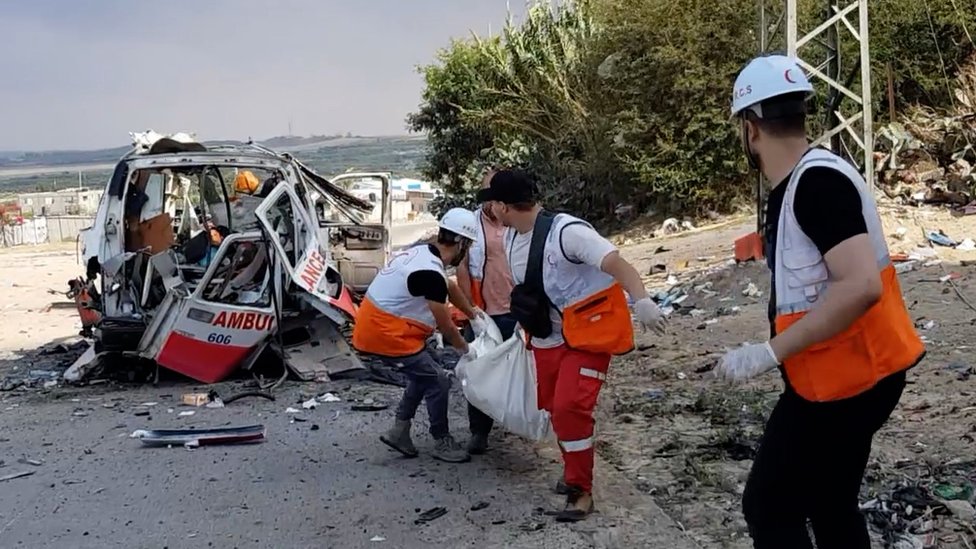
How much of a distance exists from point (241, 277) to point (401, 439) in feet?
11.6

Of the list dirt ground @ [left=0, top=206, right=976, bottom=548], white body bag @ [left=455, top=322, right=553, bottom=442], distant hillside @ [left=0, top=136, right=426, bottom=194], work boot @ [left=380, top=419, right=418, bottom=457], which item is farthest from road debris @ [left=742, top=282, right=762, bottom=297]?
distant hillside @ [left=0, top=136, right=426, bottom=194]

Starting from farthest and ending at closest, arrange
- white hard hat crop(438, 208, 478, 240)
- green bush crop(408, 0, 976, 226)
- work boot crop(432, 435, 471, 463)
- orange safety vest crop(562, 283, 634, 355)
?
green bush crop(408, 0, 976, 226), work boot crop(432, 435, 471, 463), white hard hat crop(438, 208, 478, 240), orange safety vest crop(562, 283, 634, 355)

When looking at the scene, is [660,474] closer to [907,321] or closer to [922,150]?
[907,321]

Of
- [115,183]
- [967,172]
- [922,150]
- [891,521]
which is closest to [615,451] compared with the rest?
[891,521]

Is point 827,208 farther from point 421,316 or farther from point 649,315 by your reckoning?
point 421,316

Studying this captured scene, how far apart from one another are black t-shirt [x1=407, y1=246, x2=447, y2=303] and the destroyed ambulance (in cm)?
306

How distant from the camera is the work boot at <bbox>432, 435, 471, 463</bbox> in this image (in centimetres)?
581

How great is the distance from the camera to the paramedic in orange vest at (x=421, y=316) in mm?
5602

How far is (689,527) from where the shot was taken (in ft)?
14.7

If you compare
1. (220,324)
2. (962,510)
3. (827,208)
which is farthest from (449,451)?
(827,208)

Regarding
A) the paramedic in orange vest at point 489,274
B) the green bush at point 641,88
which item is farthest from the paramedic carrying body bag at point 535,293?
the green bush at point 641,88

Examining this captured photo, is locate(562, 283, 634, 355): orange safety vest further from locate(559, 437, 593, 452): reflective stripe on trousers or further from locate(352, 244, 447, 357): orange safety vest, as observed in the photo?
locate(352, 244, 447, 357): orange safety vest

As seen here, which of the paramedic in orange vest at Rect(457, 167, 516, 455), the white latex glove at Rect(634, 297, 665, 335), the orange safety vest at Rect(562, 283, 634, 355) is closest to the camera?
the white latex glove at Rect(634, 297, 665, 335)

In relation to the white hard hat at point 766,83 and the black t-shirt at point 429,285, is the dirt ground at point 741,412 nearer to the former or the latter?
the black t-shirt at point 429,285
